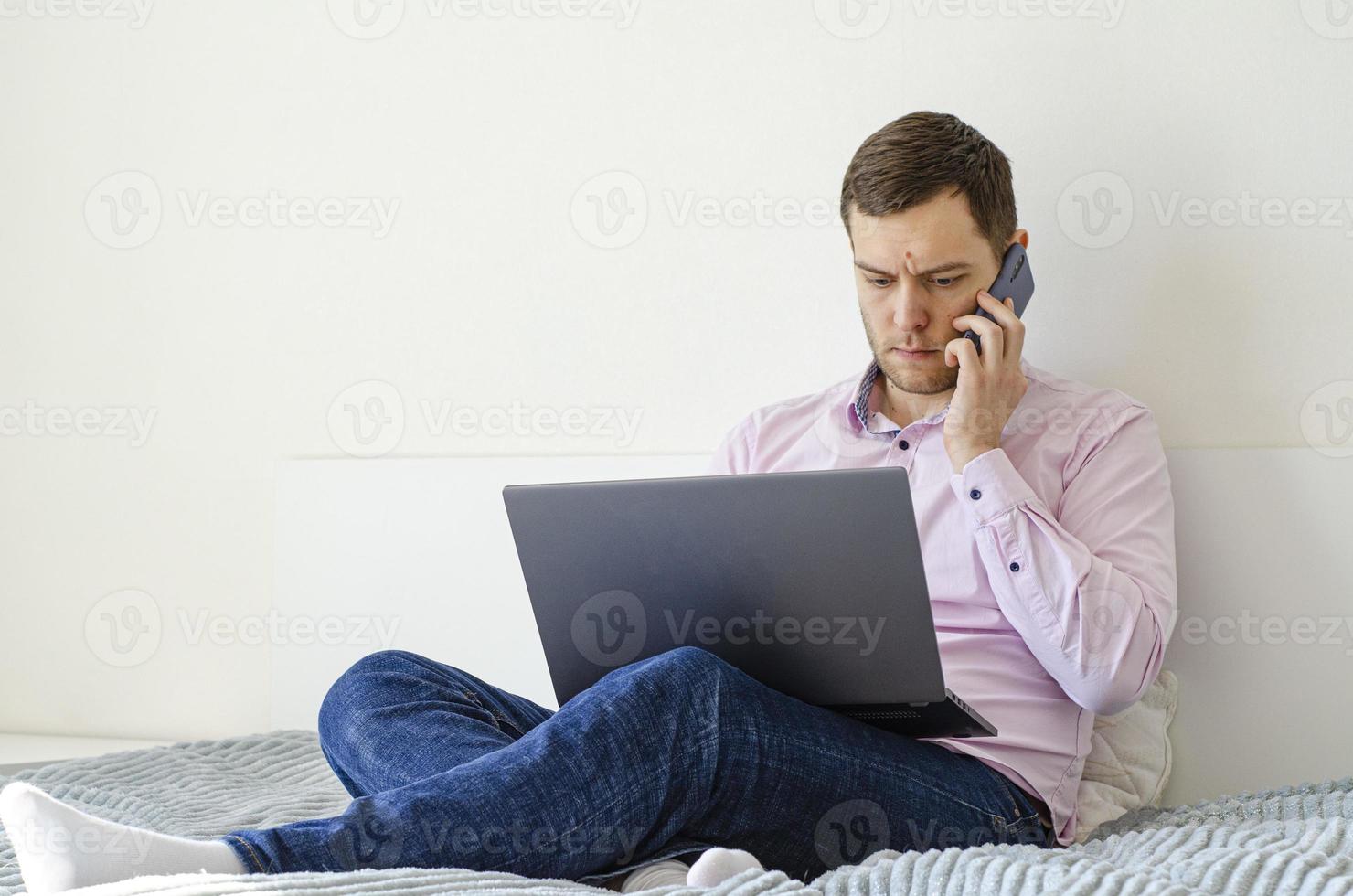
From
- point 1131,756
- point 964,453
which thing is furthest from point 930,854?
point 1131,756

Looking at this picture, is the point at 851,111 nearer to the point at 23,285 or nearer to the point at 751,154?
the point at 751,154

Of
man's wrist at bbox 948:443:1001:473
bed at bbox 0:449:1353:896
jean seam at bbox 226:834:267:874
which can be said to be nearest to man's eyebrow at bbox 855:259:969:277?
man's wrist at bbox 948:443:1001:473

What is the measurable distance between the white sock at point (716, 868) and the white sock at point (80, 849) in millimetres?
347

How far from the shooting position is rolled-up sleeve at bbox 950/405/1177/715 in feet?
4.13

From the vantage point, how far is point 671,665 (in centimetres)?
107

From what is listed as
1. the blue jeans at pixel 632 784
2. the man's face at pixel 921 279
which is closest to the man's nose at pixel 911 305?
the man's face at pixel 921 279

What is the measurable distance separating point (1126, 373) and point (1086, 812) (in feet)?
1.99

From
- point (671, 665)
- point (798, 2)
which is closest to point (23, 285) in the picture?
point (798, 2)

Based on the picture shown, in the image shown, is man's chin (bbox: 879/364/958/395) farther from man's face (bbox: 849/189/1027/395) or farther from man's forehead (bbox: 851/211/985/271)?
man's forehead (bbox: 851/211/985/271)

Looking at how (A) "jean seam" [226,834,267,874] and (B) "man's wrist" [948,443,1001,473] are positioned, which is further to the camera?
(B) "man's wrist" [948,443,1001,473]

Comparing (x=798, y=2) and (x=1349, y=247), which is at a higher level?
(x=798, y=2)

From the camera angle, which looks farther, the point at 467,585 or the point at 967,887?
the point at 467,585

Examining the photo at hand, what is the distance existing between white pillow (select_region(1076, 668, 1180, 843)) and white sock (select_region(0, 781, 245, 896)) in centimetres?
100

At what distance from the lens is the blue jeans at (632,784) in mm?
959
